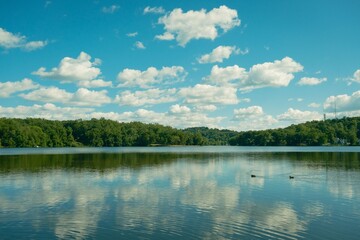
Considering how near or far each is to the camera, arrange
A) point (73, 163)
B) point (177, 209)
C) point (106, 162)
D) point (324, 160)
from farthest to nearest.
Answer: point (324, 160), point (106, 162), point (73, 163), point (177, 209)

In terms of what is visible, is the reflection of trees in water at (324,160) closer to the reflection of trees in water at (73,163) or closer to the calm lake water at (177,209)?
the calm lake water at (177,209)

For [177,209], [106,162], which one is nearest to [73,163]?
[106,162]

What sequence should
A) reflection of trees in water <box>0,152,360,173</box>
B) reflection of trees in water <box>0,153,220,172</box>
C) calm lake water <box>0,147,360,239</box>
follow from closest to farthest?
calm lake water <box>0,147,360,239</box>, reflection of trees in water <box>0,153,220,172</box>, reflection of trees in water <box>0,152,360,173</box>

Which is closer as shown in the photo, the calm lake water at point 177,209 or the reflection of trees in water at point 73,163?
the calm lake water at point 177,209

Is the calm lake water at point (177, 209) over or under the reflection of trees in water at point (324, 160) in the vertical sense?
under

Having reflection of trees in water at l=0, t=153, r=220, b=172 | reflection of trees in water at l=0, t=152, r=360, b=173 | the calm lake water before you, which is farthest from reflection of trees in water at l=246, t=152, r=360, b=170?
reflection of trees in water at l=0, t=153, r=220, b=172

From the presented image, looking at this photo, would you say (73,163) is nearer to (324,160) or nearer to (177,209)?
→ (177,209)

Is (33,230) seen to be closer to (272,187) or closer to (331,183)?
(272,187)

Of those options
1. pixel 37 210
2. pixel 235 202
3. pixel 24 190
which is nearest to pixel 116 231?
pixel 37 210

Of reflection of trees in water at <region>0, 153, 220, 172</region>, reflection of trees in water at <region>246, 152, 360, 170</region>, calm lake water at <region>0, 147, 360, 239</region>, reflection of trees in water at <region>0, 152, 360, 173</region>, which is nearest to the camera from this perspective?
calm lake water at <region>0, 147, 360, 239</region>

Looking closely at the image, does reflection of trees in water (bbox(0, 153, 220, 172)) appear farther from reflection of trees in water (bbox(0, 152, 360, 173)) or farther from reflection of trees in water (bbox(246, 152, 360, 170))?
reflection of trees in water (bbox(246, 152, 360, 170))

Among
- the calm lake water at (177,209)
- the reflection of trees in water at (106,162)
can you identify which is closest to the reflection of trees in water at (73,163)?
the reflection of trees in water at (106,162)

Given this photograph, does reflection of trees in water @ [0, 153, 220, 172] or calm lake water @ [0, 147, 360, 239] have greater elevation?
reflection of trees in water @ [0, 153, 220, 172]

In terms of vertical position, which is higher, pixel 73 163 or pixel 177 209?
pixel 73 163
